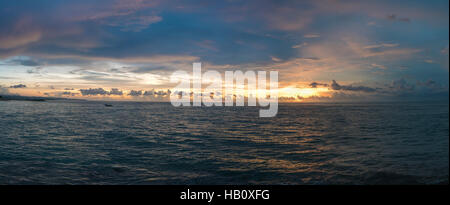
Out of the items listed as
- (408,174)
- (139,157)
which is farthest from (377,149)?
(139,157)

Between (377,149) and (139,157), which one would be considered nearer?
→ (139,157)

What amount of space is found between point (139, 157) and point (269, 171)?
966cm

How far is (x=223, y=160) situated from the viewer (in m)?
16.4
